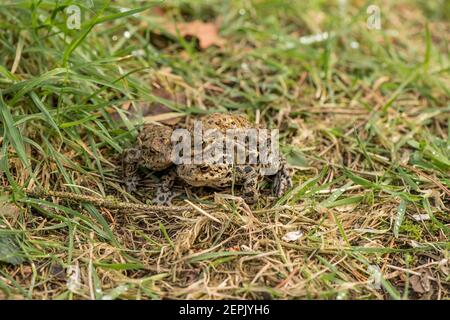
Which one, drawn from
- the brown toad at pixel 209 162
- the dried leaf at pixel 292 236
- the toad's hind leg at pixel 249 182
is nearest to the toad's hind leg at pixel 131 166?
the brown toad at pixel 209 162

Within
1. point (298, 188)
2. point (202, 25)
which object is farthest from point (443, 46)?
point (298, 188)

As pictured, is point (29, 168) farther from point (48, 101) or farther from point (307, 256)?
point (307, 256)

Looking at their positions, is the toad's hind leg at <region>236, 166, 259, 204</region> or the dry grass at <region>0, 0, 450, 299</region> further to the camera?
the toad's hind leg at <region>236, 166, 259, 204</region>

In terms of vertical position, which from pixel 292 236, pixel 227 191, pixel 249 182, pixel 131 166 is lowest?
pixel 292 236

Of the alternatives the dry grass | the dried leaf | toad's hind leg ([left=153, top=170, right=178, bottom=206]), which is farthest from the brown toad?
the dried leaf

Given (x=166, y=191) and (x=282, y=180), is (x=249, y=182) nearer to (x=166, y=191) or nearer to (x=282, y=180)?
(x=282, y=180)

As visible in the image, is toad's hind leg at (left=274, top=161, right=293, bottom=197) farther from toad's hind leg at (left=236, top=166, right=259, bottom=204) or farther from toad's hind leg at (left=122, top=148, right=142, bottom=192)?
toad's hind leg at (left=122, top=148, right=142, bottom=192)

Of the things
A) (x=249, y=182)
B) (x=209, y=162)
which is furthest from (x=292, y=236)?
(x=209, y=162)
